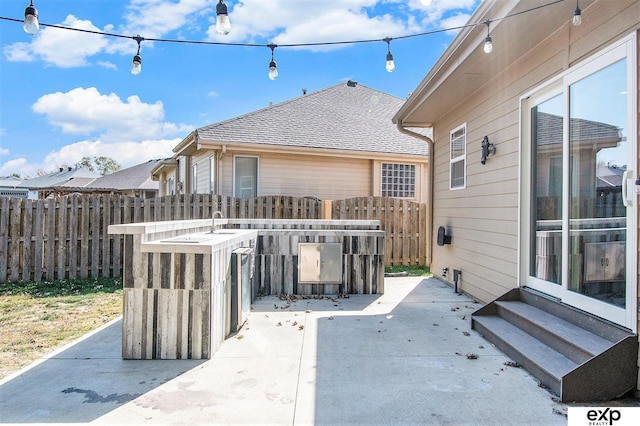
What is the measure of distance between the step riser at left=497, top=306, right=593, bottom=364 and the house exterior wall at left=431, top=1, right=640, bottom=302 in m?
0.72

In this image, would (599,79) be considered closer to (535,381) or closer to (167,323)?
(535,381)

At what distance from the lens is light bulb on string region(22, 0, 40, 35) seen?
333cm

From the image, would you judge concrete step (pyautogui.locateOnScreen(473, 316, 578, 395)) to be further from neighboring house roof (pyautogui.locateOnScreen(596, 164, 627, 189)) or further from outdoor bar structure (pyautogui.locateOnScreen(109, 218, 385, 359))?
outdoor bar structure (pyautogui.locateOnScreen(109, 218, 385, 359))

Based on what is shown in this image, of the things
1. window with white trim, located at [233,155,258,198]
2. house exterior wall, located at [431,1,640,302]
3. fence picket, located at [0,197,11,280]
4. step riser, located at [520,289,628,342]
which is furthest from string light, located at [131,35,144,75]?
window with white trim, located at [233,155,258,198]

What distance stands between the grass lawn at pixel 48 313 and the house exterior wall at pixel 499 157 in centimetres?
492

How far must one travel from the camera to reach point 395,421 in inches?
91.8

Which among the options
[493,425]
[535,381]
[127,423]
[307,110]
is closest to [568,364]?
[535,381]

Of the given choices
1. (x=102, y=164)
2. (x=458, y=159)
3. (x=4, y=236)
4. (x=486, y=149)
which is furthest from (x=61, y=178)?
(x=486, y=149)

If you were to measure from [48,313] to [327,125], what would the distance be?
27.4 ft

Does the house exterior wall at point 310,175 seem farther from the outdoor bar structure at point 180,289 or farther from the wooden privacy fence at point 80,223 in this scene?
the outdoor bar structure at point 180,289

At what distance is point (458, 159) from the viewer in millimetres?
6551

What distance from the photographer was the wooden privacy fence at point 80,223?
6.67m

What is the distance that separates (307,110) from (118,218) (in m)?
6.67

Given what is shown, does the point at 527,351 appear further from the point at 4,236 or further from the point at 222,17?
the point at 4,236
